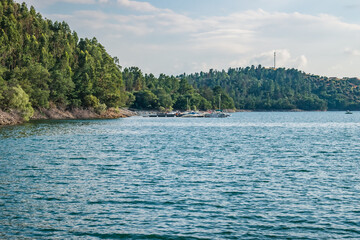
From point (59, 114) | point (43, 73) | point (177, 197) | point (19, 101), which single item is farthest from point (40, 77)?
point (177, 197)

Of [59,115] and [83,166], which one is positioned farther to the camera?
[59,115]

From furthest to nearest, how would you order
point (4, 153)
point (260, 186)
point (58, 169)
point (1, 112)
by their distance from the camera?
point (1, 112) < point (4, 153) < point (58, 169) < point (260, 186)

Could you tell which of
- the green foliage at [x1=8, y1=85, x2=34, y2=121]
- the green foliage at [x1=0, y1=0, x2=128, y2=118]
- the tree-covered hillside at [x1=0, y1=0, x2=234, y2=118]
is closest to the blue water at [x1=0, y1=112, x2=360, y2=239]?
the green foliage at [x1=8, y1=85, x2=34, y2=121]

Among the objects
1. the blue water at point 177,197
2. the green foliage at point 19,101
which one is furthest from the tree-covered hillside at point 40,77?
the blue water at point 177,197

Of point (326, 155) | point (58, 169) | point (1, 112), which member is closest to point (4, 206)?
point (58, 169)

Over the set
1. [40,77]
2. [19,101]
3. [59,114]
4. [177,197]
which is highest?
[40,77]

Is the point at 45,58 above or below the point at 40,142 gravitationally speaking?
above

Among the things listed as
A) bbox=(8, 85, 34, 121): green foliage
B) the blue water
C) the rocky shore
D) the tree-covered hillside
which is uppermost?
the tree-covered hillside

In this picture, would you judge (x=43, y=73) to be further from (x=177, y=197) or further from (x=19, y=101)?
(x=177, y=197)

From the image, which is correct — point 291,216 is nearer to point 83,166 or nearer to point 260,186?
point 260,186

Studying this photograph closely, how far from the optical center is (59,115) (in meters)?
161

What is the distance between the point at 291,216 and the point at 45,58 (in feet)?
529

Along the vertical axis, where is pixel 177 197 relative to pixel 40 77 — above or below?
below

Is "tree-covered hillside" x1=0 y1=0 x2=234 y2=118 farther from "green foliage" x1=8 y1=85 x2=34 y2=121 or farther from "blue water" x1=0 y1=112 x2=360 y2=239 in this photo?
"blue water" x1=0 y1=112 x2=360 y2=239
